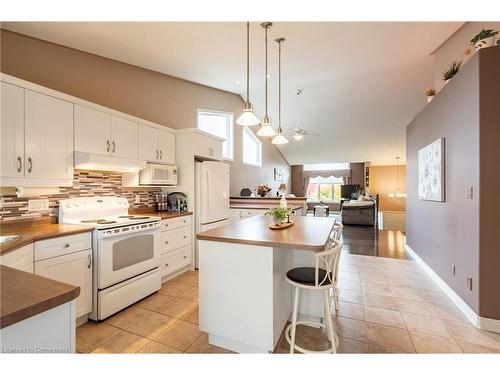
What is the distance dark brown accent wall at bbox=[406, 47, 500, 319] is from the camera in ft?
6.82

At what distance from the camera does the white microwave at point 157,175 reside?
320cm

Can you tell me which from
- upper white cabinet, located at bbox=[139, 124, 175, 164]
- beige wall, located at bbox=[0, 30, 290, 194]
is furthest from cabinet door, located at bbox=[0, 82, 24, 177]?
upper white cabinet, located at bbox=[139, 124, 175, 164]

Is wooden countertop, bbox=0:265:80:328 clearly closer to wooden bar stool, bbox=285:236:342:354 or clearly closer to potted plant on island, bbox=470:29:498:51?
wooden bar stool, bbox=285:236:342:354

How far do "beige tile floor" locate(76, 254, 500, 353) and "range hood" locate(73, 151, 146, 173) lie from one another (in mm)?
1583

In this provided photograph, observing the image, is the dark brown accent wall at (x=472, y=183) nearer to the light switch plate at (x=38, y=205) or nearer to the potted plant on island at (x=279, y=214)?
the potted plant on island at (x=279, y=214)

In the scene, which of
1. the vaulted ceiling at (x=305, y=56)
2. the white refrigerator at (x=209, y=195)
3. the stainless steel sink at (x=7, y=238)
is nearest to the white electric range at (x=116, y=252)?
the stainless steel sink at (x=7, y=238)

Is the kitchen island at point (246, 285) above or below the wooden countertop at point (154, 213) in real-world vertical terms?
below

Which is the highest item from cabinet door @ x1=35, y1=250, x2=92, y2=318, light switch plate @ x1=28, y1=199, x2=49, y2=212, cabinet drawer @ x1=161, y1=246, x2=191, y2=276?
light switch plate @ x1=28, y1=199, x2=49, y2=212

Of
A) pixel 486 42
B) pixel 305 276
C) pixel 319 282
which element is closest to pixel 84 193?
pixel 305 276

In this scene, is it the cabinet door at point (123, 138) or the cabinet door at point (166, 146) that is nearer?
the cabinet door at point (123, 138)

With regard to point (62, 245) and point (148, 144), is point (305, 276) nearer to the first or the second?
point (62, 245)

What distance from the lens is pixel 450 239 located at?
2713 millimetres

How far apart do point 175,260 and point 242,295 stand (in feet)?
5.97
